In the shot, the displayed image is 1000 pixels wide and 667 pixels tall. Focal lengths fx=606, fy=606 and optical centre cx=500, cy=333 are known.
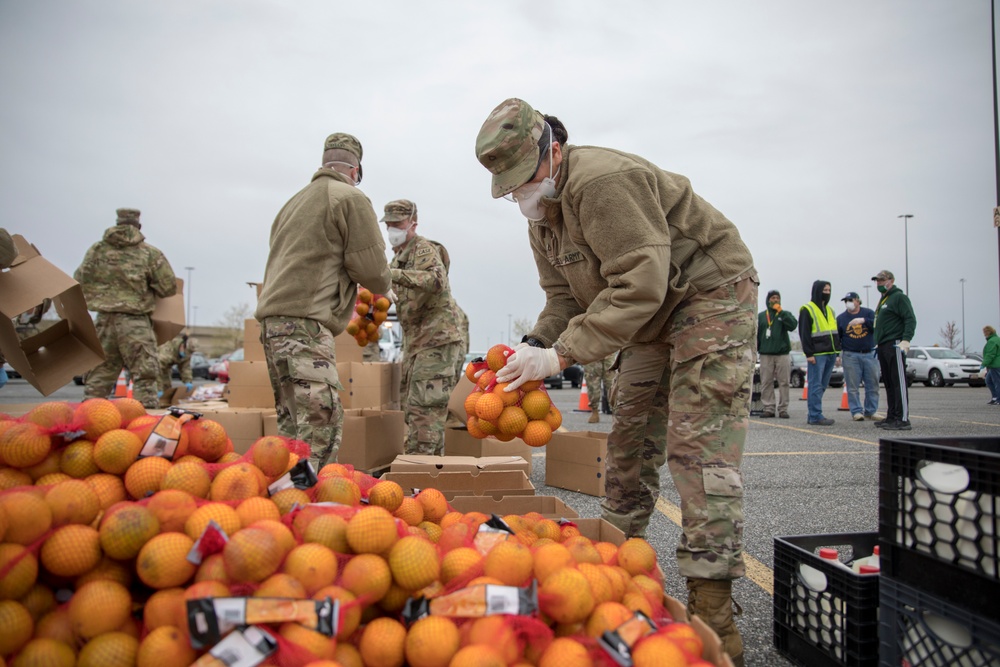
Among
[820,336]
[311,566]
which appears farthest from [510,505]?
[820,336]

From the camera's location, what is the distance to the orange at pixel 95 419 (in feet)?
6.18

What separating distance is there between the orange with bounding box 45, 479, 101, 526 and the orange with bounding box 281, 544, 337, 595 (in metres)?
0.57

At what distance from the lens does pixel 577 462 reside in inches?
205

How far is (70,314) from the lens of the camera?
127 inches

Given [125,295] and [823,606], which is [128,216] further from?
[823,606]

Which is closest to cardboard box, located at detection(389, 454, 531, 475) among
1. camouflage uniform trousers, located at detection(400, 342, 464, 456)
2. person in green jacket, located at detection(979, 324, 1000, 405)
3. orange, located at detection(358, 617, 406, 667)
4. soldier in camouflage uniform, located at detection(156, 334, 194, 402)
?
camouflage uniform trousers, located at detection(400, 342, 464, 456)

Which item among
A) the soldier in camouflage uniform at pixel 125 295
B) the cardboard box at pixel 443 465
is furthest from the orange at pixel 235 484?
the soldier in camouflage uniform at pixel 125 295

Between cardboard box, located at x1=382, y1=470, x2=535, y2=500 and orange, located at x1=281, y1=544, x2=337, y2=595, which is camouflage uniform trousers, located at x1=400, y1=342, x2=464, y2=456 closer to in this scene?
cardboard box, located at x1=382, y1=470, x2=535, y2=500

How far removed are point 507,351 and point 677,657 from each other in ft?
4.39

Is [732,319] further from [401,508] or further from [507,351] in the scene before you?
[401,508]

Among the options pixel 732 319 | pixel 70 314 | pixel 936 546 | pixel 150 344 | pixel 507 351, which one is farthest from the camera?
pixel 150 344

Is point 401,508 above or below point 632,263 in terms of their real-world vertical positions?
below

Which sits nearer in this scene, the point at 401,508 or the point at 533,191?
the point at 401,508

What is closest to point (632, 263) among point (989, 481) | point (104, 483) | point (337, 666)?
point (989, 481)
